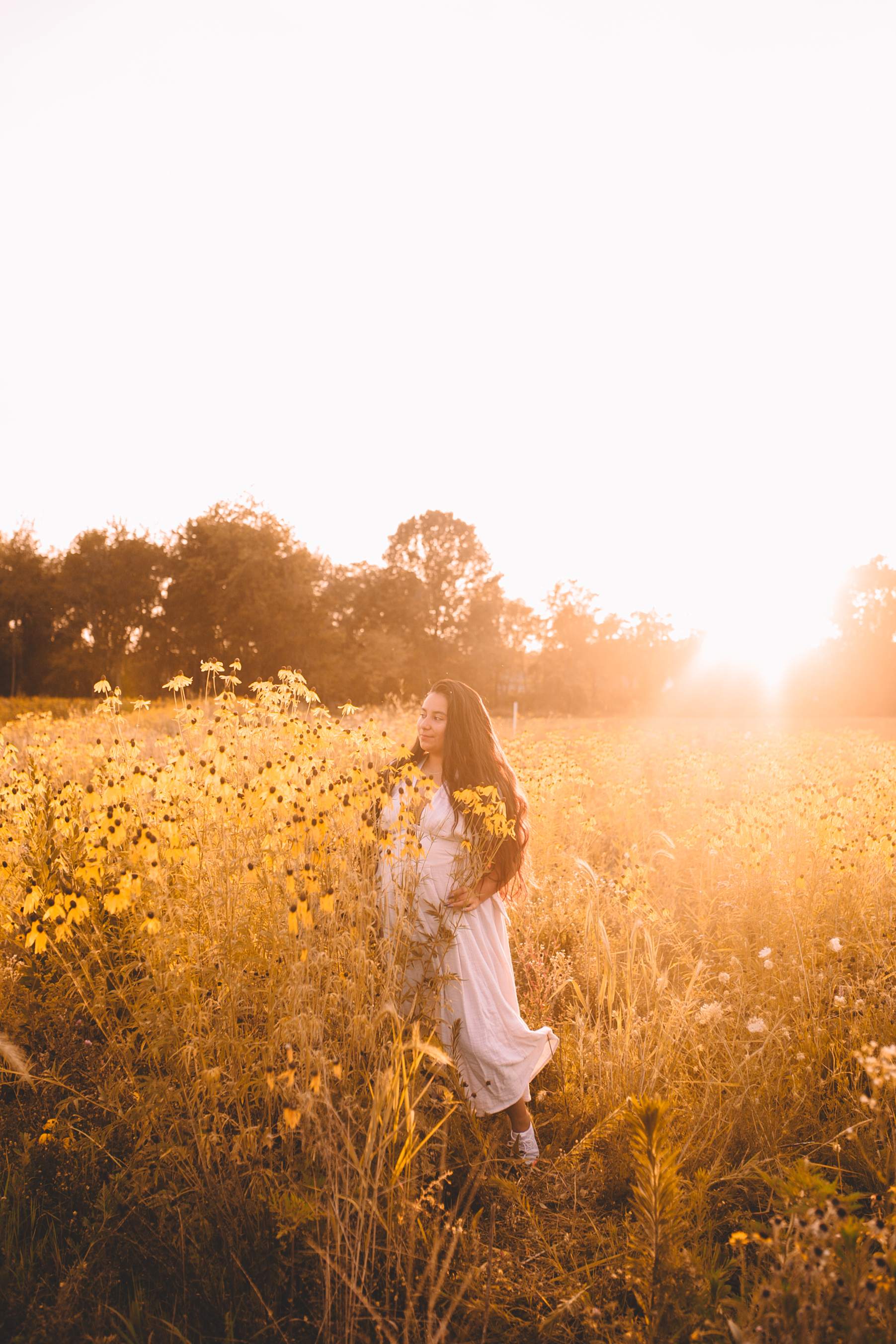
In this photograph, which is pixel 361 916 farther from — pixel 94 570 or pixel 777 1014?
pixel 94 570

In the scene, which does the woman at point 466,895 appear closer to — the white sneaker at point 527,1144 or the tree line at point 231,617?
the white sneaker at point 527,1144

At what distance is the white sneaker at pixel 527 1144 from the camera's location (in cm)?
276

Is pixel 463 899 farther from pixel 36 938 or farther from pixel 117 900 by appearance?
pixel 36 938

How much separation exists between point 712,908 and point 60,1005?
3958 mm

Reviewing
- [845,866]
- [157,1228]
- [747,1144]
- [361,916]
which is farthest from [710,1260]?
[845,866]

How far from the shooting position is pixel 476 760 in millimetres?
3451

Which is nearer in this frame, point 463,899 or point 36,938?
point 36,938

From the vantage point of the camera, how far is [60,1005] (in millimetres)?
2521

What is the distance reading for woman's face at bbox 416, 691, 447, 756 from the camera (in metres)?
3.55

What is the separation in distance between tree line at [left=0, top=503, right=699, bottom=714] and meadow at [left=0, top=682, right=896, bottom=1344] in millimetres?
23328

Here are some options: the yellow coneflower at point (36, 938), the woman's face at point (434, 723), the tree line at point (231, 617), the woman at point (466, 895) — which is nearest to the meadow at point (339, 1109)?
the yellow coneflower at point (36, 938)

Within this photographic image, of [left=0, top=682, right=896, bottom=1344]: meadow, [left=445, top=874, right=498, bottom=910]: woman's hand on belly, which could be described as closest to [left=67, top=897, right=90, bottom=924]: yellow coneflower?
[left=0, top=682, right=896, bottom=1344]: meadow

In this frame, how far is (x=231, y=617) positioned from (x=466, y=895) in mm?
30037

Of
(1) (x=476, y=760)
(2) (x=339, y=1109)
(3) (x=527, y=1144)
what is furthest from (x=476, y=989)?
(2) (x=339, y=1109)
